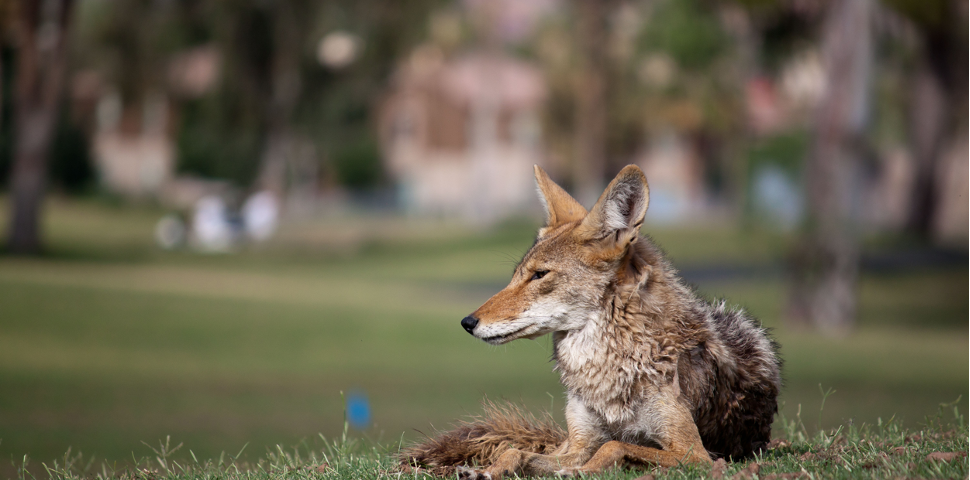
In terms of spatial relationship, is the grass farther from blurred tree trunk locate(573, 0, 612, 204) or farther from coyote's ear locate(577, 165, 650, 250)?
blurred tree trunk locate(573, 0, 612, 204)

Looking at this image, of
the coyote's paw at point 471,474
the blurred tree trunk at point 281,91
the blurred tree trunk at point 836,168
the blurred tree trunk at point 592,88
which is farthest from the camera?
the blurred tree trunk at point 281,91


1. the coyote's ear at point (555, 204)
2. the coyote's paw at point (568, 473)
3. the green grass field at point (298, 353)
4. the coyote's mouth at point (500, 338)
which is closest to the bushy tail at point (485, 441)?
the green grass field at point (298, 353)

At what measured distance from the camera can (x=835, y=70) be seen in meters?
19.0

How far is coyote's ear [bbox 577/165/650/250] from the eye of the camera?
→ 178 inches

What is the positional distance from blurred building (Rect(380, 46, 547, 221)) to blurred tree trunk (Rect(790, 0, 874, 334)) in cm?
4333

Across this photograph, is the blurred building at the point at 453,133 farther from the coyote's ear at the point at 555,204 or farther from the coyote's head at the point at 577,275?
the coyote's head at the point at 577,275

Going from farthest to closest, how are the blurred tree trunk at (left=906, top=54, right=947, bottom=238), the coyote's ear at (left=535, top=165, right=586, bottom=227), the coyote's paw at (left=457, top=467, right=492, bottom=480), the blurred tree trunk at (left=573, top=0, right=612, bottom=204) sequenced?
the blurred tree trunk at (left=573, top=0, right=612, bottom=204) < the blurred tree trunk at (left=906, top=54, right=947, bottom=238) < the coyote's ear at (left=535, top=165, right=586, bottom=227) < the coyote's paw at (left=457, top=467, right=492, bottom=480)

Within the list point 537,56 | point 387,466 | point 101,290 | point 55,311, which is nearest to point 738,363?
point 387,466

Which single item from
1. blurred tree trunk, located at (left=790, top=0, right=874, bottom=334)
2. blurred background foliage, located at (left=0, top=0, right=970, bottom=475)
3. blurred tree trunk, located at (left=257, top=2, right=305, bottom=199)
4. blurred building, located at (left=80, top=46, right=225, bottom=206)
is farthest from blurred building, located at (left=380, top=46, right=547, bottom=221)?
blurred tree trunk, located at (left=790, top=0, right=874, bottom=334)

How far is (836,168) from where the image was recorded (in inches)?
749

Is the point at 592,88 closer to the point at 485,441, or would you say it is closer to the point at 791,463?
the point at 485,441

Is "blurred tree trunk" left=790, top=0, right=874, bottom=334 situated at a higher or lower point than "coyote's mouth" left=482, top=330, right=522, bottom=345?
higher

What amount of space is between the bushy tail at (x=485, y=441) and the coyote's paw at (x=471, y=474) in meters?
0.31

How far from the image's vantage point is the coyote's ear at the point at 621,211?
14.8ft
